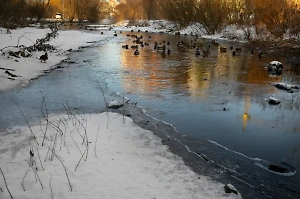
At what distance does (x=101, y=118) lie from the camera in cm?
629

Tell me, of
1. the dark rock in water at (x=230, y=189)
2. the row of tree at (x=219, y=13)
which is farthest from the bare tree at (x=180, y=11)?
the dark rock in water at (x=230, y=189)

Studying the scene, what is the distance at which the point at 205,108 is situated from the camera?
721 centimetres

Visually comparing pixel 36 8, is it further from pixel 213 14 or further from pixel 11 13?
pixel 213 14

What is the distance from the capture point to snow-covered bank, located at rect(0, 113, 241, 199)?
347 centimetres

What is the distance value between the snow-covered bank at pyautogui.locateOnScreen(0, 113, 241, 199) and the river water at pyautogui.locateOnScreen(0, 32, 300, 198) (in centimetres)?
40

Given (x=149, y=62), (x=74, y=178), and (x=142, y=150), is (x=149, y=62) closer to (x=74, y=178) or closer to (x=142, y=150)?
(x=142, y=150)

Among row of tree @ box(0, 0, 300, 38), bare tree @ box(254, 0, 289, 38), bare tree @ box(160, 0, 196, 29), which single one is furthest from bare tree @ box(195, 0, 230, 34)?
bare tree @ box(254, 0, 289, 38)

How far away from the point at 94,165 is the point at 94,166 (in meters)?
0.03

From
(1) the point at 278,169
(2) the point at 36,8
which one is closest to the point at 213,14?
(2) the point at 36,8

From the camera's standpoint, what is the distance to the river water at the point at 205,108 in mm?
4410

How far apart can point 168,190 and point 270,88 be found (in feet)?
22.7

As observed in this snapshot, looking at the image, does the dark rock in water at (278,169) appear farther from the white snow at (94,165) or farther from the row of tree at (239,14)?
the row of tree at (239,14)

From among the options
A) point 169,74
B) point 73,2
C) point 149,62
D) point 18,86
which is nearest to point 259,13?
point 149,62

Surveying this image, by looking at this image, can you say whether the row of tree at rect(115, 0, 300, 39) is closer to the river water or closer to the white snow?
the river water
